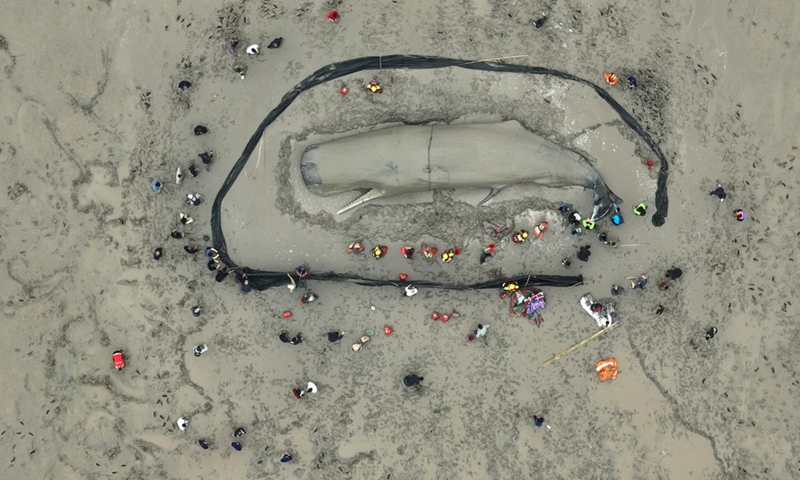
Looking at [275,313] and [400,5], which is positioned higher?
[400,5]

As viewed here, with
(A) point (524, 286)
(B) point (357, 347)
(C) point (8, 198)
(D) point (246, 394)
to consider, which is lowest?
(D) point (246, 394)

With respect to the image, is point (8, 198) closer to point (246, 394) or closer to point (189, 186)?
point (189, 186)

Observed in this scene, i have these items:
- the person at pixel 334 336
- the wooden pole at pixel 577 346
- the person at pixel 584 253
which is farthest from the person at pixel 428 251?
the wooden pole at pixel 577 346

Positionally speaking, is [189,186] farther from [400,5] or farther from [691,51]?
[691,51]

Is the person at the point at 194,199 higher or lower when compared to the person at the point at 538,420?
higher

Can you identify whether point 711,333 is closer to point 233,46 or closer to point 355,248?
point 355,248

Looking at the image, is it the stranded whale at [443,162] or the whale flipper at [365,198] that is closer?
the stranded whale at [443,162]

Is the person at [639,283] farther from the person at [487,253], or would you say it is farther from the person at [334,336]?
the person at [334,336]

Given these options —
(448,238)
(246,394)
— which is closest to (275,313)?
(246,394)
